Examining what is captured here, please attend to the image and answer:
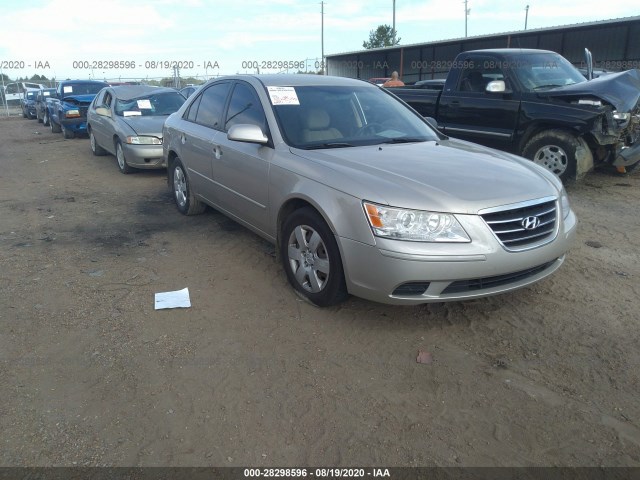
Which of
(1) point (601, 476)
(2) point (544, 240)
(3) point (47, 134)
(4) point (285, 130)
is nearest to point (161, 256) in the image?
(4) point (285, 130)

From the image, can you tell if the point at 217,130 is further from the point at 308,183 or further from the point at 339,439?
the point at 339,439

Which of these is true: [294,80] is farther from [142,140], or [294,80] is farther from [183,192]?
[142,140]

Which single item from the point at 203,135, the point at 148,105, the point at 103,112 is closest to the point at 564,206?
the point at 203,135

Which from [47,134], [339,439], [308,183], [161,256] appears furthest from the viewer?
[47,134]

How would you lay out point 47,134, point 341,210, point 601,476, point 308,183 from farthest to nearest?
point 47,134, point 308,183, point 341,210, point 601,476

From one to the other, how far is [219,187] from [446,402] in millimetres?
3239

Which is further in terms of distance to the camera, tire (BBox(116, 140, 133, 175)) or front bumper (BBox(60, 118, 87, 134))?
front bumper (BBox(60, 118, 87, 134))

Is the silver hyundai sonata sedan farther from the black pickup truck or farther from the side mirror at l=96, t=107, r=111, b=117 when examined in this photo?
the side mirror at l=96, t=107, r=111, b=117

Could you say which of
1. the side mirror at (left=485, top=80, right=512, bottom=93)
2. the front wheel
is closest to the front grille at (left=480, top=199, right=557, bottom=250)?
the front wheel

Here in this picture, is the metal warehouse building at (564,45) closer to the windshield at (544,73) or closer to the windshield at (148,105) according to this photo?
the windshield at (544,73)

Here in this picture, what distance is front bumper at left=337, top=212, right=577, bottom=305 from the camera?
3168 millimetres

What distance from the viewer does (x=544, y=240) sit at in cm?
353

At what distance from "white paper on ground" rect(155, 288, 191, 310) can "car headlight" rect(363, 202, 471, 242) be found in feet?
5.60

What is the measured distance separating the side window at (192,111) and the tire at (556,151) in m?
4.59
